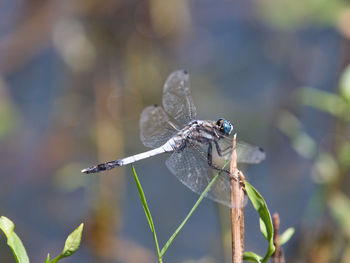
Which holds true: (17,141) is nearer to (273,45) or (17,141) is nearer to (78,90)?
(78,90)

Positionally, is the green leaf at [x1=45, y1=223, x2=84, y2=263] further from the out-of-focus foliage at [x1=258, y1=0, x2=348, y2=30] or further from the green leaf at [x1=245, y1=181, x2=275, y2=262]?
the out-of-focus foliage at [x1=258, y1=0, x2=348, y2=30]

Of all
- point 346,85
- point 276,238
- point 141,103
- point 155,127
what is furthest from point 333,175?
point 141,103

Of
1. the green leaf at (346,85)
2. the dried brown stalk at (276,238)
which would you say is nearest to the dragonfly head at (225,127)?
the green leaf at (346,85)

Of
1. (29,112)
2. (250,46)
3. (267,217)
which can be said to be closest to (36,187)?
(29,112)

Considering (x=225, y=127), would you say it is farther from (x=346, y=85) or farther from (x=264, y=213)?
(x=264, y=213)

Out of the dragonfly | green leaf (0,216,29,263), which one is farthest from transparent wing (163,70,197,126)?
green leaf (0,216,29,263)

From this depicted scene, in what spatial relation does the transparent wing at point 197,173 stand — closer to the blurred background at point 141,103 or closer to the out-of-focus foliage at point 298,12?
the blurred background at point 141,103
